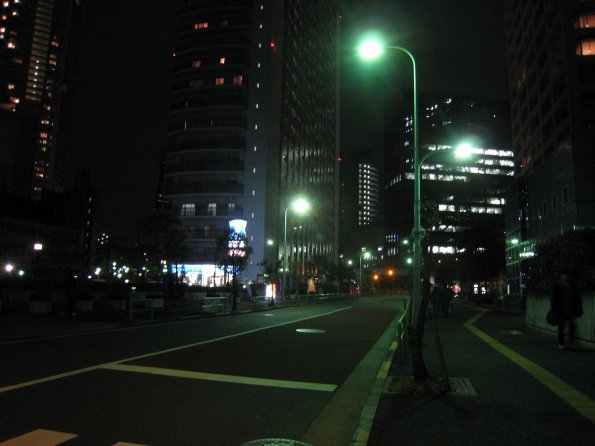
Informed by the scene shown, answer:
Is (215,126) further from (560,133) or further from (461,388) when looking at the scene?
(461,388)

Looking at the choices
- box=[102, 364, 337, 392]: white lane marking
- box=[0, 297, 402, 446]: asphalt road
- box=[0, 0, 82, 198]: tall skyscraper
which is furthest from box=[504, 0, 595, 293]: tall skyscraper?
box=[0, 0, 82, 198]: tall skyscraper

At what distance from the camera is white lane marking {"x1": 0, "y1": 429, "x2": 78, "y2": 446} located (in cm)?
439

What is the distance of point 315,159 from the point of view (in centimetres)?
10962

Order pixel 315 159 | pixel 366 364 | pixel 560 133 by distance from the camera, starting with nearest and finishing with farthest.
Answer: pixel 366 364 < pixel 560 133 < pixel 315 159

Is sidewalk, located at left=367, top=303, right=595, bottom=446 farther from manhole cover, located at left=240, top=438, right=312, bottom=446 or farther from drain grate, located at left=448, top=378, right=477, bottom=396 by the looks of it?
manhole cover, located at left=240, top=438, right=312, bottom=446

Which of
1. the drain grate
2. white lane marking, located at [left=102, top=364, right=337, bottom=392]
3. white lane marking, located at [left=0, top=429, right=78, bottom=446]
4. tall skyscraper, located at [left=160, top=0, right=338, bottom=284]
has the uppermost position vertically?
tall skyscraper, located at [left=160, top=0, right=338, bottom=284]

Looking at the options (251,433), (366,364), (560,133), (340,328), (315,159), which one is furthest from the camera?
(315,159)

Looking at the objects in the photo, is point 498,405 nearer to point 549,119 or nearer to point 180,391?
point 180,391

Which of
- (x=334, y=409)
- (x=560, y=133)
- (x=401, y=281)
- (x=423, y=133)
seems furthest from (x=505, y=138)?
(x=334, y=409)

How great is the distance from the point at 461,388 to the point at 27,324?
1421 centimetres

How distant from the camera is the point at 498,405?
582cm

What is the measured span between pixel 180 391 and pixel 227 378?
43.5 inches

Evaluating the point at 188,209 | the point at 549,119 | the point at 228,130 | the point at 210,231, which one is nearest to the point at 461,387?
the point at 549,119

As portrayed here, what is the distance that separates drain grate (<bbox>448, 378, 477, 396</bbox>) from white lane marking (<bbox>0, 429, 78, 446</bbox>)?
4.76 meters
